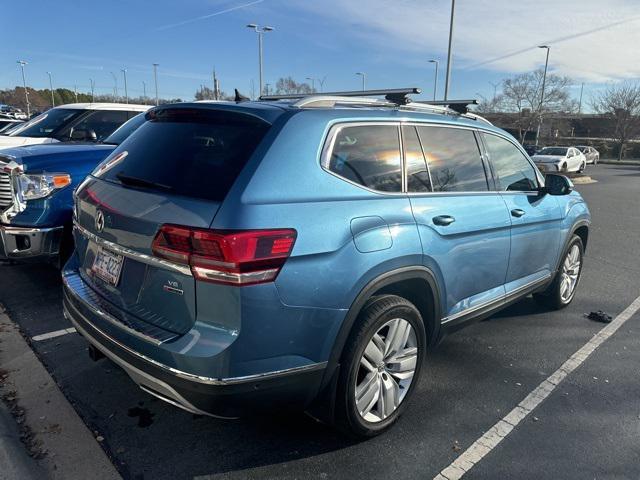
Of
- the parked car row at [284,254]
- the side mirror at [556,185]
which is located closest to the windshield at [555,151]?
the side mirror at [556,185]

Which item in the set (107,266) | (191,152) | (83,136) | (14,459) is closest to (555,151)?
(83,136)

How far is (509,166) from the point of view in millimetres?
3936

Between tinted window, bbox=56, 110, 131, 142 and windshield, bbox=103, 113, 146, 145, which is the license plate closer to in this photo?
windshield, bbox=103, 113, 146, 145

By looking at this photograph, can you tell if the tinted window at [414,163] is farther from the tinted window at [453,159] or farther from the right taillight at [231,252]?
the right taillight at [231,252]

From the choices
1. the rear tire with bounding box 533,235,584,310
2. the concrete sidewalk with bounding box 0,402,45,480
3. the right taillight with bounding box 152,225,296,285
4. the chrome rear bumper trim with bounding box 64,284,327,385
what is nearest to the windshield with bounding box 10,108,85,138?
the concrete sidewalk with bounding box 0,402,45,480

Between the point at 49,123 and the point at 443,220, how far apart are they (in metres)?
7.12

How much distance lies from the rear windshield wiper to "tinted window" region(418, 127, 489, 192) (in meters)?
1.59

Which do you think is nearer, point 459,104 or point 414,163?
point 414,163

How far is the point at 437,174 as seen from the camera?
3104 mm

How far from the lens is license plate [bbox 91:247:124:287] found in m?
2.47

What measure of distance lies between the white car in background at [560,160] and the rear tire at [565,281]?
23.3m

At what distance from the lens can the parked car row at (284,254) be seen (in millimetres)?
2078

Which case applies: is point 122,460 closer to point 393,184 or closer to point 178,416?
point 178,416

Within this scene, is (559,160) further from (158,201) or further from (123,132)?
(158,201)
